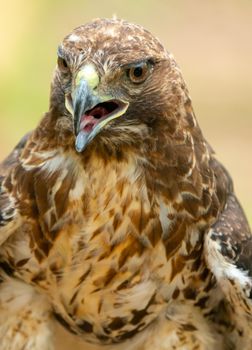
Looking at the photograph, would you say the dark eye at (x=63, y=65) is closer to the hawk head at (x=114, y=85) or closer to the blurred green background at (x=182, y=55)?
the hawk head at (x=114, y=85)

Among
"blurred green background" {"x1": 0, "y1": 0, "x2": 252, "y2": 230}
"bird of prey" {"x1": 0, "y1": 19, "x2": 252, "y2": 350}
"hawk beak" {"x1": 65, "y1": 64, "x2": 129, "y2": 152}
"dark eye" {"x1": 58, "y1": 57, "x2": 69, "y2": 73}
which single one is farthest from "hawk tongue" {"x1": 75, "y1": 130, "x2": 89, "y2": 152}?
"blurred green background" {"x1": 0, "y1": 0, "x2": 252, "y2": 230}

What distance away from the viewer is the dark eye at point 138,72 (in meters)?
4.98

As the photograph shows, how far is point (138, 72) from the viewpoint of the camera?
5.02 m

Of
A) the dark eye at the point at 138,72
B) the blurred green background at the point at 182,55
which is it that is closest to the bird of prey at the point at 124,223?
the dark eye at the point at 138,72

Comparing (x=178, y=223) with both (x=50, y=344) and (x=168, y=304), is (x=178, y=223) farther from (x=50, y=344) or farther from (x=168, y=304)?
(x=50, y=344)

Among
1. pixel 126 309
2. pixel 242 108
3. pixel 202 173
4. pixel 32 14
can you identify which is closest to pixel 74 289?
pixel 126 309

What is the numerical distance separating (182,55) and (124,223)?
6.12 m

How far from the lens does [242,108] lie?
10.9 meters

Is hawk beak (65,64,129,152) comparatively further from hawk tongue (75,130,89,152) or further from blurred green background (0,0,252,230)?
blurred green background (0,0,252,230)

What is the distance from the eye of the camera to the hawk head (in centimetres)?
488

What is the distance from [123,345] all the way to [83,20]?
21.6 ft

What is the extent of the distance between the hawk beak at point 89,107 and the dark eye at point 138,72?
0.09 m

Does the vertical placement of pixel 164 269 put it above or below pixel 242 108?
above

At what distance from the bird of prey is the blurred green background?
358cm
